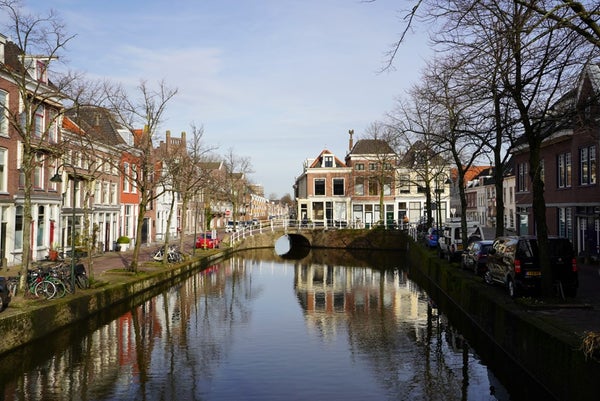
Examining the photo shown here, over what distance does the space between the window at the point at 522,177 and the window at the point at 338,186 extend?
27.9 m

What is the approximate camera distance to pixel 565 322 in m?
12.2

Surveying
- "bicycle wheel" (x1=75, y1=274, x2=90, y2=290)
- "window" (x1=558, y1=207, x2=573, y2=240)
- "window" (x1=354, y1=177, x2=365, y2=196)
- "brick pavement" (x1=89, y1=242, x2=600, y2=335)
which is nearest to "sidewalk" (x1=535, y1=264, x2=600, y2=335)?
"brick pavement" (x1=89, y1=242, x2=600, y2=335)

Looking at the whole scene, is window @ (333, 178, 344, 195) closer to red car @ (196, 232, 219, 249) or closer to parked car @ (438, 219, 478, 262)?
red car @ (196, 232, 219, 249)

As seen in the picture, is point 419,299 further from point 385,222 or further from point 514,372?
point 385,222

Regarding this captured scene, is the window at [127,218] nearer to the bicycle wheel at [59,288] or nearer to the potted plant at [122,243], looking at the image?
the potted plant at [122,243]


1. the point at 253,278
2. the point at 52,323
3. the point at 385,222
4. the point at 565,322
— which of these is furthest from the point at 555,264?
the point at 385,222

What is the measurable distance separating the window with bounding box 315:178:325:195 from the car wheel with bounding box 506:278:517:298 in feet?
162

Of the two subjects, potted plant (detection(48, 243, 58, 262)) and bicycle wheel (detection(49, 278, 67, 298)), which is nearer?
bicycle wheel (detection(49, 278, 67, 298))

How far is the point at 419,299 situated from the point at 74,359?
50.6 feet

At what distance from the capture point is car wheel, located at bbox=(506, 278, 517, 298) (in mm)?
15988

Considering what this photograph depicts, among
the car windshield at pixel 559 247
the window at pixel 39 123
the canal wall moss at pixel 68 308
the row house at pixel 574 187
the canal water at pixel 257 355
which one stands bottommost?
the canal water at pixel 257 355

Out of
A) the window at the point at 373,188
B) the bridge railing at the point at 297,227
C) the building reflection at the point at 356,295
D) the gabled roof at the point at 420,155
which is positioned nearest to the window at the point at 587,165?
the gabled roof at the point at 420,155

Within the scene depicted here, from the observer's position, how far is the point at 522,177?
128 ft

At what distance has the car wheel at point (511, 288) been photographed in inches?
629
